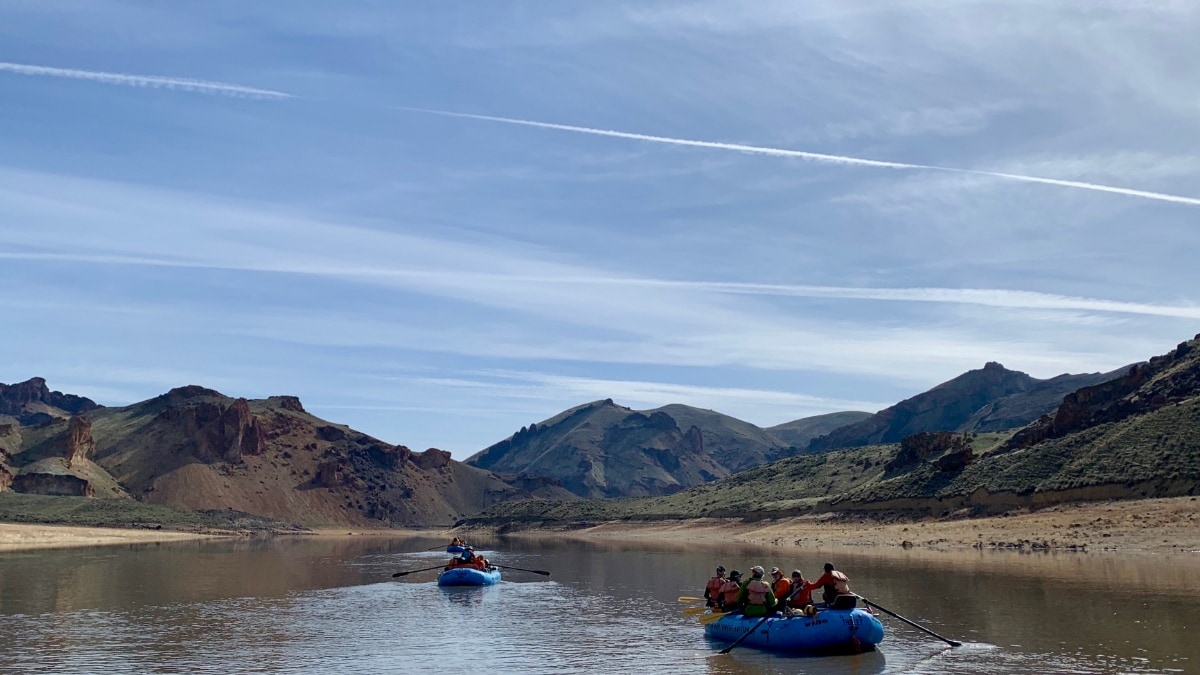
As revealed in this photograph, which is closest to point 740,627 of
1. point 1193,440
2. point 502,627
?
point 502,627

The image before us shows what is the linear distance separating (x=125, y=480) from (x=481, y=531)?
72818mm

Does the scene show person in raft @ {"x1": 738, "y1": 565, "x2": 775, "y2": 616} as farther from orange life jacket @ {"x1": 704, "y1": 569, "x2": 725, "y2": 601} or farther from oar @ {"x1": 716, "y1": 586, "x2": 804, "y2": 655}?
orange life jacket @ {"x1": 704, "y1": 569, "x2": 725, "y2": 601}

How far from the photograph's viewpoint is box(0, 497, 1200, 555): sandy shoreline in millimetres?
64312

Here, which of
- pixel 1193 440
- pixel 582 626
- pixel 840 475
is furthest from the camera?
pixel 840 475

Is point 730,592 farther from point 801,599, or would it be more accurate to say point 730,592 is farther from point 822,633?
point 822,633

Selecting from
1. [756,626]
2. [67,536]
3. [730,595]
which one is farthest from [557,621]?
[67,536]

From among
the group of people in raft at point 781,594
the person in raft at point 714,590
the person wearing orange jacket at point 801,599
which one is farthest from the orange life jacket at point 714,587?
the person wearing orange jacket at point 801,599

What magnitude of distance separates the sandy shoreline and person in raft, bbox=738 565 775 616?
37.7 metres

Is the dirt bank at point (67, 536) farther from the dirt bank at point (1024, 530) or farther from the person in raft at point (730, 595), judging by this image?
the person in raft at point (730, 595)

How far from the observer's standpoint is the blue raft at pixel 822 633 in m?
29.2

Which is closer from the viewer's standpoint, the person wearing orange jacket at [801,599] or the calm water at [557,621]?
the calm water at [557,621]

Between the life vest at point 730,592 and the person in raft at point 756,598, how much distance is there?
1063 mm

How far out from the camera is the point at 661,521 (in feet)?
477

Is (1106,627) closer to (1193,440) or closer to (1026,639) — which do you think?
(1026,639)
